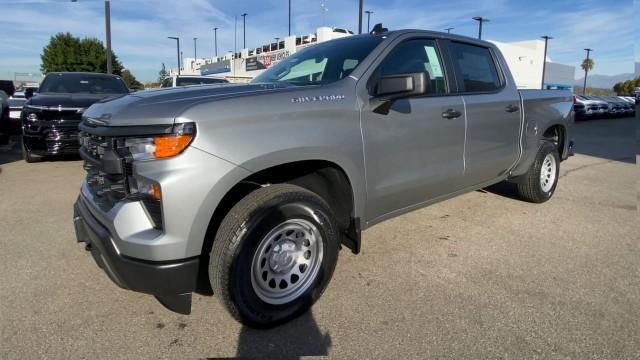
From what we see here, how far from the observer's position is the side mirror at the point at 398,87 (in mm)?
2723

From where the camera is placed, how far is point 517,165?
4.65 m

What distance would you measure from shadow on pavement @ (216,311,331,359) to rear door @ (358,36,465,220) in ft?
3.11

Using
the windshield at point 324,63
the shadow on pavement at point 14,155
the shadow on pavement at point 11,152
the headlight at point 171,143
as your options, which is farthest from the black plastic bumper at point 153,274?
the shadow on pavement at point 11,152

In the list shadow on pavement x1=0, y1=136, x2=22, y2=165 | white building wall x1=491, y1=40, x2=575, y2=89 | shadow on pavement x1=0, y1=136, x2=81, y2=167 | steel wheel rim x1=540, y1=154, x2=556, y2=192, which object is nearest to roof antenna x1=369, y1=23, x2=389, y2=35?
steel wheel rim x1=540, y1=154, x2=556, y2=192

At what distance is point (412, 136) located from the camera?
321 cm

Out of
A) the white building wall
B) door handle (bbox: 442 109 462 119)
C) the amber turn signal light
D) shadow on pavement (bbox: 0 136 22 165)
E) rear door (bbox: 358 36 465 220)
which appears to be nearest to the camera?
the amber turn signal light

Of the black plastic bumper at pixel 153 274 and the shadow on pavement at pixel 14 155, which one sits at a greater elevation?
the black plastic bumper at pixel 153 274

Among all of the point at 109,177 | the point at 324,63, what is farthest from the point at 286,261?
the point at 324,63

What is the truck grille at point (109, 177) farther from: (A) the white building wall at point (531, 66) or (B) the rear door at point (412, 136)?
(A) the white building wall at point (531, 66)

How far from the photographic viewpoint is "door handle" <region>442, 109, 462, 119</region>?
11.4ft

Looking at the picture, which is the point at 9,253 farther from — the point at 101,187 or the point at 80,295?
the point at 101,187

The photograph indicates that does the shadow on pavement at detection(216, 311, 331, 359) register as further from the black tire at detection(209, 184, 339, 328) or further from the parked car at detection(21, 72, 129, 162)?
the parked car at detection(21, 72, 129, 162)

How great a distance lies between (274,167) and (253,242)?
48 centimetres

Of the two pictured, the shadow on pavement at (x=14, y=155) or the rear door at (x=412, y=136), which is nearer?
the rear door at (x=412, y=136)
